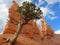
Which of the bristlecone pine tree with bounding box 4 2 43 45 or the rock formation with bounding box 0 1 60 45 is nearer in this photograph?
the bristlecone pine tree with bounding box 4 2 43 45

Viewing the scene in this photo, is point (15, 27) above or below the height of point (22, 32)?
above

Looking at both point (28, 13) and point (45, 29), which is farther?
point (45, 29)

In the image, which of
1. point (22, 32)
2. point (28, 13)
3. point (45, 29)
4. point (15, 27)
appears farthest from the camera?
point (45, 29)

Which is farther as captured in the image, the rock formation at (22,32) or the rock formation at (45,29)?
the rock formation at (45,29)

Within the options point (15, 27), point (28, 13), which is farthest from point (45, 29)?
point (28, 13)

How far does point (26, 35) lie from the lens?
212 ft

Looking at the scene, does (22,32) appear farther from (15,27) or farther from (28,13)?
(28,13)

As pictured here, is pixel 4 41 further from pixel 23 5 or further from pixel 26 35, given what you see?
pixel 26 35

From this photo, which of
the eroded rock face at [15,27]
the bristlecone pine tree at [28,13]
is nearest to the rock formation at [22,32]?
the eroded rock face at [15,27]

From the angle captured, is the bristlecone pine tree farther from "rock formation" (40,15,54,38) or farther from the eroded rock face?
"rock formation" (40,15,54,38)

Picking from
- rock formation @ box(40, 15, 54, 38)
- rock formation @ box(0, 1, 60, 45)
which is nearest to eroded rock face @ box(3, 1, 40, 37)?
rock formation @ box(0, 1, 60, 45)

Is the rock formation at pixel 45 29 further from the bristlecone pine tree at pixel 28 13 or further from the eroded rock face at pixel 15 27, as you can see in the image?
the bristlecone pine tree at pixel 28 13

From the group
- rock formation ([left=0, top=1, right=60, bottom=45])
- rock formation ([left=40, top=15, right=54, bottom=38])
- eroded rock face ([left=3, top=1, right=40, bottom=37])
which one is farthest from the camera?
rock formation ([left=40, top=15, right=54, bottom=38])

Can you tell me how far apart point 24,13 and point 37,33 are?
23.1m
